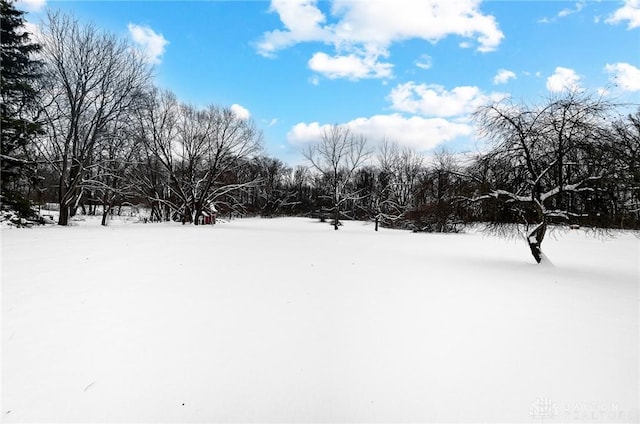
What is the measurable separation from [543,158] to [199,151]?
21367 mm

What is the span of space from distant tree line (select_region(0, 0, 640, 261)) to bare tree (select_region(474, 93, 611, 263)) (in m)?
0.03

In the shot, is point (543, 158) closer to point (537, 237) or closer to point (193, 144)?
point (537, 237)

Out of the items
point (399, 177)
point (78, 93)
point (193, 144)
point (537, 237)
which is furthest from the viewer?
point (399, 177)

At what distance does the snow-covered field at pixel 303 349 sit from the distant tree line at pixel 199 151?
120 inches

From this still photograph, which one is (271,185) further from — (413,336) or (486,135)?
(413,336)

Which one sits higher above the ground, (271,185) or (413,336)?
(271,185)

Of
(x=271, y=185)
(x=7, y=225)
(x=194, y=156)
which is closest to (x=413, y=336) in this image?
(x=7, y=225)

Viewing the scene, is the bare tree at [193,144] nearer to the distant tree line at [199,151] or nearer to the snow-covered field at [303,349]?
the distant tree line at [199,151]

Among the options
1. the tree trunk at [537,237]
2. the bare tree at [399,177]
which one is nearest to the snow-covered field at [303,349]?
the tree trunk at [537,237]

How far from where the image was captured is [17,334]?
3191 millimetres

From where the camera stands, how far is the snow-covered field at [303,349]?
7.88 ft

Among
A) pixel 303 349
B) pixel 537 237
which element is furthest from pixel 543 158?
pixel 303 349

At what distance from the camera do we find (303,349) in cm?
325

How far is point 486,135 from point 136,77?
17993 mm
